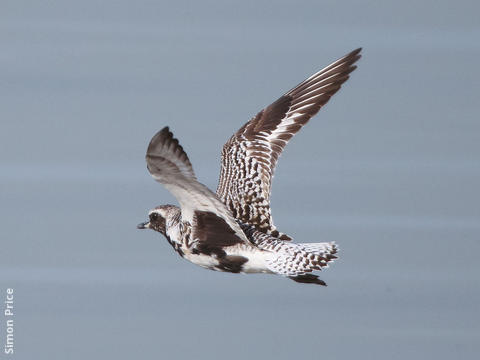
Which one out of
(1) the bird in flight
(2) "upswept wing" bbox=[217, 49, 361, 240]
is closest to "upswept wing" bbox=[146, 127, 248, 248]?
(1) the bird in flight

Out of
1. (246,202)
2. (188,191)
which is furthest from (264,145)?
(188,191)

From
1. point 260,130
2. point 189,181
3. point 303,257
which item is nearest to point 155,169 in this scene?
point 189,181

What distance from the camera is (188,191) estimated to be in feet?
21.6

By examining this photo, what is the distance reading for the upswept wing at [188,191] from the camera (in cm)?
594

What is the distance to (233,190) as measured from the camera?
25.4ft

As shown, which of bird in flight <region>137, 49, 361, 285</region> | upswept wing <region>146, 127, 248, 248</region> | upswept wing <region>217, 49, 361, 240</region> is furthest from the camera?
upswept wing <region>217, 49, 361, 240</region>

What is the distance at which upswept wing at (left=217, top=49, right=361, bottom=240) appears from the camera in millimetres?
7707

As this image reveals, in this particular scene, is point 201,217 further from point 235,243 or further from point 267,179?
point 267,179

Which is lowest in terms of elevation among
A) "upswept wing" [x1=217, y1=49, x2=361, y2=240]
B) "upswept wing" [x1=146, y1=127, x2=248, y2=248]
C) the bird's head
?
"upswept wing" [x1=146, y1=127, x2=248, y2=248]

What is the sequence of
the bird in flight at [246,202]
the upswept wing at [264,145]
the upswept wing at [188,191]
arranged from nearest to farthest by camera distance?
the upswept wing at [188,191] → the bird in flight at [246,202] → the upswept wing at [264,145]

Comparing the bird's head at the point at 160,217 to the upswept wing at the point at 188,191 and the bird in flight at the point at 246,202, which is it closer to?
the bird in flight at the point at 246,202

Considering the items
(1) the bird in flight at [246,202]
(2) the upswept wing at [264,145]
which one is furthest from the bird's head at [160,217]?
(2) the upswept wing at [264,145]

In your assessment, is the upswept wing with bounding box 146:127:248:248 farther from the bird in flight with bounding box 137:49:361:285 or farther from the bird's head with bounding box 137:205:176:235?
the bird's head with bounding box 137:205:176:235

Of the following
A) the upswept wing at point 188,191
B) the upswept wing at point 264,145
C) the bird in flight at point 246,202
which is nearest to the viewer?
the upswept wing at point 188,191
